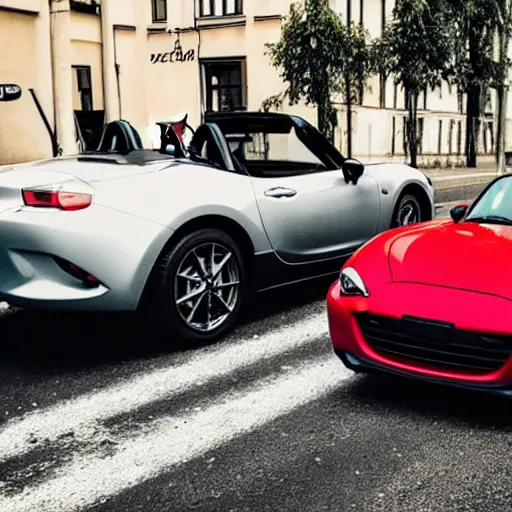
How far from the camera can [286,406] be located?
13.7 feet

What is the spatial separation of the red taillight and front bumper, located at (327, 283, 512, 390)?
1.54 m

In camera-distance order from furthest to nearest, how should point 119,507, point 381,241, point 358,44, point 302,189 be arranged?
1. point 358,44
2. point 302,189
3. point 381,241
4. point 119,507

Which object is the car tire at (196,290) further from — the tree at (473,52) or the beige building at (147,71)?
the tree at (473,52)

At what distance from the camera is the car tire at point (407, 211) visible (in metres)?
6.97

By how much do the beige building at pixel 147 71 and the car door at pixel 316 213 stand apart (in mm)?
12665

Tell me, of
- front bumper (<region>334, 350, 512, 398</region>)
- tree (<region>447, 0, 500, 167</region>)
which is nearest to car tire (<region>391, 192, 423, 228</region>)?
front bumper (<region>334, 350, 512, 398</region>)

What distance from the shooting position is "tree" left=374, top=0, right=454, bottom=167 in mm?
19953

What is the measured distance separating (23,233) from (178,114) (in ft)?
68.1

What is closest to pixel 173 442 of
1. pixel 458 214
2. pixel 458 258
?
pixel 458 258

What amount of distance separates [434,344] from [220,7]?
22.1 m

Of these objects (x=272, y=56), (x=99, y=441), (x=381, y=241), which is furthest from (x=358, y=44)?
(x=99, y=441)

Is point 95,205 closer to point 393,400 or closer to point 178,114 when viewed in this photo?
point 393,400

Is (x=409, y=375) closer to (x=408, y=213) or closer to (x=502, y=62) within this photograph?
(x=408, y=213)

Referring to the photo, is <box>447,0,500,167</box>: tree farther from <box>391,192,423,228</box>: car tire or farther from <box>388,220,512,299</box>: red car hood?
<box>388,220,512,299</box>: red car hood
